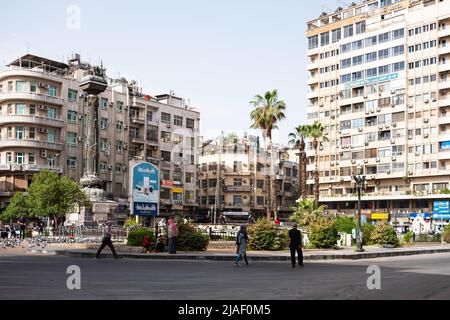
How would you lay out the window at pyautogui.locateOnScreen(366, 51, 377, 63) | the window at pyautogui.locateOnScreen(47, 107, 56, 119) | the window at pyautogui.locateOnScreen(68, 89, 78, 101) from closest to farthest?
the window at pyautogui.locateOnScreen(47, 107, 56, 119) → the window at pyautogui.locateOnScreen(68, 89, 78, 101) → the window at pyautogui.locateOnScreen(366, 51, 377, 63)

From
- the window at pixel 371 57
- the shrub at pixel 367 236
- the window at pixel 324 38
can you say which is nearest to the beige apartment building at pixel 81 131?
the window at pixel 324 38

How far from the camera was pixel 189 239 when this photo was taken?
27.9 meters

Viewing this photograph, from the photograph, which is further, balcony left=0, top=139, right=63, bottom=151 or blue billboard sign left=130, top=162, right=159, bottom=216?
balcony left=0, top=139, right=63, bottom=151

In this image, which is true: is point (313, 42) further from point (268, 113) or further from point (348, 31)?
point (268, 113)

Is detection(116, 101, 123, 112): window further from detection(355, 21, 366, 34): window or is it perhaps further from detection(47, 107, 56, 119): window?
detection(355, 21, 366, 34): window

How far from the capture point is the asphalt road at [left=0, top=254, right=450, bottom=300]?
475 inches

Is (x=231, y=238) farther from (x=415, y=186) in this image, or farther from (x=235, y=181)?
(x=235, y=181)

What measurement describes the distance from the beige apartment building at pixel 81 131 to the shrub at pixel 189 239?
1627 inches

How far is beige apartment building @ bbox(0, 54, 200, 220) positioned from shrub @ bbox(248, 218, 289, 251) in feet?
136

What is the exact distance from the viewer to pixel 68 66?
76.1 m

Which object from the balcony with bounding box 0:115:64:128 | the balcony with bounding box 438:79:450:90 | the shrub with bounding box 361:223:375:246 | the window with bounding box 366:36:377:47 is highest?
the window with bounding box 366:36:377:47

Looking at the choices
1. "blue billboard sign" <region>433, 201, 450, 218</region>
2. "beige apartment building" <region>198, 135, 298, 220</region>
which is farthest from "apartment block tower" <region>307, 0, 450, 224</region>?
"beige apartment building" <region>198, 135, 298, 220</region>

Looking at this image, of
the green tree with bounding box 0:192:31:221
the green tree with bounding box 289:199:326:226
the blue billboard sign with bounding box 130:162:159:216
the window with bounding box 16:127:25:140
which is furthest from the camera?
the window with bounding box 16:127:25:140
